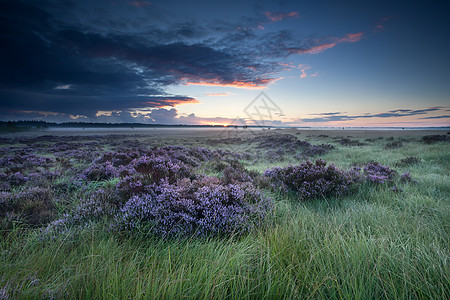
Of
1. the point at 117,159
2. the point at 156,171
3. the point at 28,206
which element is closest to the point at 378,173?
the point at 156,171

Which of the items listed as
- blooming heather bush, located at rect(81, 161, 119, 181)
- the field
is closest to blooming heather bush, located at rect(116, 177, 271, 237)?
the field

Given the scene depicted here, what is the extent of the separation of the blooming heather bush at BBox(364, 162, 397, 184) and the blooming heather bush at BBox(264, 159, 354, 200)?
3.45 ft

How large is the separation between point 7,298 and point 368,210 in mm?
5277

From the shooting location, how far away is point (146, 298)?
5.48 feet

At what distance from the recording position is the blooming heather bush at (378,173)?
5734 millimetres

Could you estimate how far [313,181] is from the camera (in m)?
5.12

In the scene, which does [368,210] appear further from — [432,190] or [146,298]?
[146,298]

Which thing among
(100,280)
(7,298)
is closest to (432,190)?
(100,280)

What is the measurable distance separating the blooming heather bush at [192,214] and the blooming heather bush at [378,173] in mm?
4264

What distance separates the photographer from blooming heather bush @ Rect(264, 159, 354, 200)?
16.0 ft

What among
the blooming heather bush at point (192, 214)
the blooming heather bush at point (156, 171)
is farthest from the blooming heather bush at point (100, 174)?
the blooming heather bush at point (192, 214)

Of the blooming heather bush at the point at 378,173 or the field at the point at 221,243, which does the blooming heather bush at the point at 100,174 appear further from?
the blooming heather bush at the point at 378,173

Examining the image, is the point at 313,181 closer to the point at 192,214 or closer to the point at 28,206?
the point at 192,214

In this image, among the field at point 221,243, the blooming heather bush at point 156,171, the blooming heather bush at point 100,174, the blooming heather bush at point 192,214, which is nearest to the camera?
the field at point 221,243
